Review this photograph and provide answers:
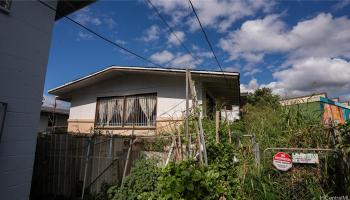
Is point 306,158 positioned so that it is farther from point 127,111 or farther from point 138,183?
point 127,111

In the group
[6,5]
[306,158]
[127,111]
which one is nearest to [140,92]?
[127,111]

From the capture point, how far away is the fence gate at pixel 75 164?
589 centimetres

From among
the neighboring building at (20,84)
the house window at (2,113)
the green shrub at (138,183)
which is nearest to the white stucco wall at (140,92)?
the green shrub at (138,183)

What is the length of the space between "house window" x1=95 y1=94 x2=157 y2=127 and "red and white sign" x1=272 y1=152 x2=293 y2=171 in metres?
6.38

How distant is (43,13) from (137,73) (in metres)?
5.75

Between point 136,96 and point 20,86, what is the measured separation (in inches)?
252

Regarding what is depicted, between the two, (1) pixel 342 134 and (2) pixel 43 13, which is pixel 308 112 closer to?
(1) pixel 342 134

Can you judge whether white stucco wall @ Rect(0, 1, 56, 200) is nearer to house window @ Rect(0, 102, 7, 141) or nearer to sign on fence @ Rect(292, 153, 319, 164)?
house window @ Rect(0, 102, 7, 141)

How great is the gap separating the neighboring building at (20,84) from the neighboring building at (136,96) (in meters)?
5.21

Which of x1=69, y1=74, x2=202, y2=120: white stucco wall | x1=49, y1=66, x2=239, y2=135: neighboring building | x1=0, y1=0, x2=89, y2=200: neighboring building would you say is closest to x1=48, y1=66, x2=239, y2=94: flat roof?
x1=49, y1=66, x2=239, y2=135: neighboring building

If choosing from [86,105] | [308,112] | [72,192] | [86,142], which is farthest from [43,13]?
[86,105]

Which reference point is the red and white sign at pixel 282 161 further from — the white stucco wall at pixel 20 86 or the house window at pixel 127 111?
the house window at pixel 127 111

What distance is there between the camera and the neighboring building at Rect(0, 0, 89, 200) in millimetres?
4027

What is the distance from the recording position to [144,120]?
10219mm
